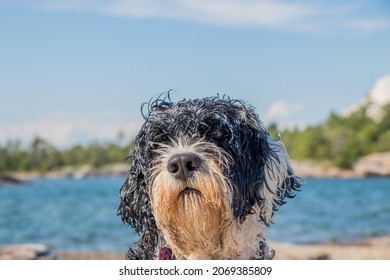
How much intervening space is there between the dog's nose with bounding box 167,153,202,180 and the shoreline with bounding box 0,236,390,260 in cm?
300

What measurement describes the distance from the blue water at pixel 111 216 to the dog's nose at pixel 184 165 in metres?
2.96

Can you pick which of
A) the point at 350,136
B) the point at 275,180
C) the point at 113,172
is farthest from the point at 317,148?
the point at 275,180

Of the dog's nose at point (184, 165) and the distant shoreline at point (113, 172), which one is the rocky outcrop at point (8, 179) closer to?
the distant shoreline at point (113, 172)

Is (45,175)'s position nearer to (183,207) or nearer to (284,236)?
(284,236)

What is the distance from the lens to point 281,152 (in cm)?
285

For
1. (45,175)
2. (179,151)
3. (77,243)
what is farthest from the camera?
(45,175)

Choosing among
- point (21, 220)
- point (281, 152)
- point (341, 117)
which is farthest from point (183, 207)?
point (341, 117)

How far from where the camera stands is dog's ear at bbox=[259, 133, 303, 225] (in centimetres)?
277

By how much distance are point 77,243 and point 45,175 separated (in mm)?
11380

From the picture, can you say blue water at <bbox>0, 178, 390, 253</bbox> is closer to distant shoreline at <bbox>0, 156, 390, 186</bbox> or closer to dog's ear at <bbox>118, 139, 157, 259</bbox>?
distant shoreline at <bbox>0, 156, 390, 186</bbox>

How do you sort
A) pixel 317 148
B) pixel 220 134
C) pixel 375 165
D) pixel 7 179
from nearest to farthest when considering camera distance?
pixel 220 134
pixel 7 179
pixel 317 148
pixel 375 165

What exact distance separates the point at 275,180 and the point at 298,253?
5463mm

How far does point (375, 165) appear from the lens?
28.5 metres

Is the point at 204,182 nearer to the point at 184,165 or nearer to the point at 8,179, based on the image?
the point at 184,165
